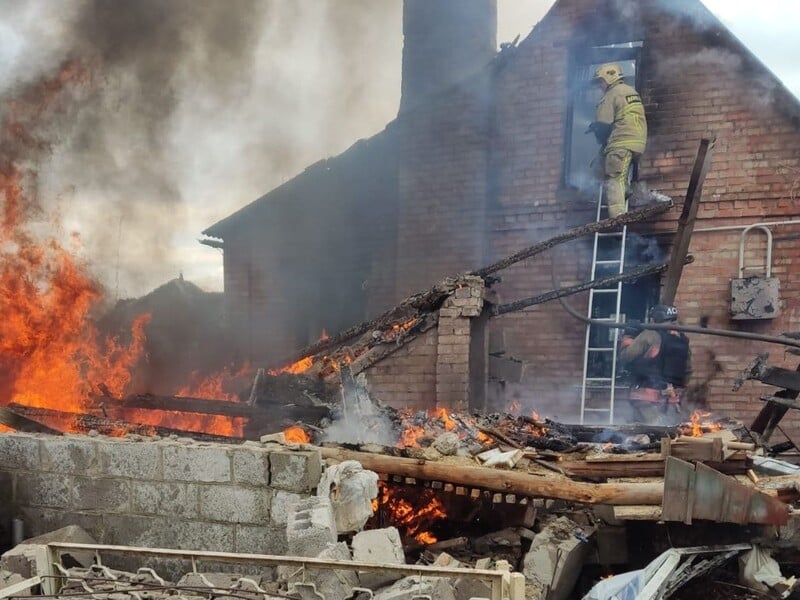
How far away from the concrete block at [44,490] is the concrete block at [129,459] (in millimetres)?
396

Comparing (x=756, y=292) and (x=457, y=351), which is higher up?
(x=756, y=292)

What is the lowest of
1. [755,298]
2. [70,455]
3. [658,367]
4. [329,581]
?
[329,581]

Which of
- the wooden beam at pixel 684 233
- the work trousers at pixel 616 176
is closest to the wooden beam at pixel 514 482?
the wooden beam at pixel 684 233

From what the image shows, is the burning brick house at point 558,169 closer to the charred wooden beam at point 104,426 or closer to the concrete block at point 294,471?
the charred wooden beam at point 104,426

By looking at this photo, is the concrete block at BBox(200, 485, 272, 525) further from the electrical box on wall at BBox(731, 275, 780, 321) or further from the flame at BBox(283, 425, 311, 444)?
the electrical box on wall at BBox(731, 275, 780, 321)

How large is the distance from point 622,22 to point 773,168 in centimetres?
353

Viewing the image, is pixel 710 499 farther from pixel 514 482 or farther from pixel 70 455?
pixel 70 455

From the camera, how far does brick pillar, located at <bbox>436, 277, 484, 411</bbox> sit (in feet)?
26.5

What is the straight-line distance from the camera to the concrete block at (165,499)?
4723 millimetres

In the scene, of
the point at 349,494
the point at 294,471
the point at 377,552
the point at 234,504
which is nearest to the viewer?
the point at 377,552

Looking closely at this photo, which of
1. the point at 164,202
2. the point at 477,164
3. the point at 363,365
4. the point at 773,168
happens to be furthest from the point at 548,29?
the point at 164,202

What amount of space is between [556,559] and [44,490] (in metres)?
4.31

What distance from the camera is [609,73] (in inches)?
397

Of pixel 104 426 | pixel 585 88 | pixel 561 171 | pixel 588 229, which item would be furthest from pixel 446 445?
pixel 585 88
